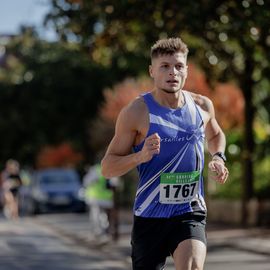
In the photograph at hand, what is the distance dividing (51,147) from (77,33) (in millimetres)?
28584

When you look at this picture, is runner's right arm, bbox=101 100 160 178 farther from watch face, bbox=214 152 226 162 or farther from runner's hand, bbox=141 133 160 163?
watch face, bbox=214 152 226 162

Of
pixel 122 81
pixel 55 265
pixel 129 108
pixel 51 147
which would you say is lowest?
pixel 55 265

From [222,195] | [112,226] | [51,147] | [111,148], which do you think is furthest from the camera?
[51,147]

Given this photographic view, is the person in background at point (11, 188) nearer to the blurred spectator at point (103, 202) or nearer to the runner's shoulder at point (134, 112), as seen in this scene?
the blurred spectator at point (103, 202)

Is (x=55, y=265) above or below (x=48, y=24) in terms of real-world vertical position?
below

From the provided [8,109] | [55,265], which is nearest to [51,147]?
[8,109]

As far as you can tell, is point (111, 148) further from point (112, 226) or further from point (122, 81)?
point (122, 81)

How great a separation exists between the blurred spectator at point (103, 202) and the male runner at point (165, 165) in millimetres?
10910

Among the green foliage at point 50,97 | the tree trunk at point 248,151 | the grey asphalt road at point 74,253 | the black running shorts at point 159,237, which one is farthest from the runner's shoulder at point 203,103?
the green foliage at point 50,97

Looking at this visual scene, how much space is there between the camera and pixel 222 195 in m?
23.6

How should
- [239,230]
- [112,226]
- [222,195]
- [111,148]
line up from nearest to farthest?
1. [111,148]
2. [112,226]
3. [239,230]
4. [222,195]

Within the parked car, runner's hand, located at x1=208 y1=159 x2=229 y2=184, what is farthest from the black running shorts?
the parked car

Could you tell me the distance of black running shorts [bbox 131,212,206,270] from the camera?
18.5ft

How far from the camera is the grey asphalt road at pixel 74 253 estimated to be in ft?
40.8
